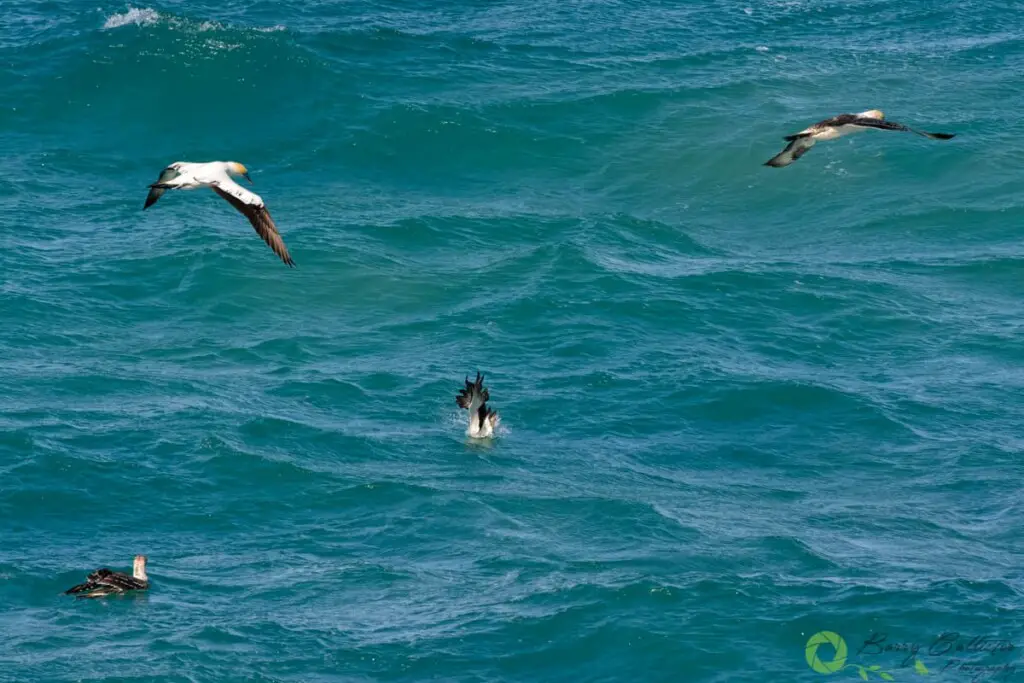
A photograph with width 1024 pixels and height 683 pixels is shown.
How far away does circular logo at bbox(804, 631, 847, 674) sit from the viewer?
31422 mm

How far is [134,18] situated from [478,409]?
2837cm

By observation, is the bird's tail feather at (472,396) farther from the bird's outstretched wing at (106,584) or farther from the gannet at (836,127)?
the bird's outstretched wing at (106,584)

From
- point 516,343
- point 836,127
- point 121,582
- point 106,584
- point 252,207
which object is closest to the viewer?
point 252,207

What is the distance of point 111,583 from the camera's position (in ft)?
106

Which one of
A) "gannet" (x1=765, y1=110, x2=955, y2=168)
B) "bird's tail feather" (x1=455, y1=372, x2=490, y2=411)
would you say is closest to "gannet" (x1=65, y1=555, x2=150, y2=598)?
"bird's tail feather" (x1=455, y1=372, x2=490, y2=411)

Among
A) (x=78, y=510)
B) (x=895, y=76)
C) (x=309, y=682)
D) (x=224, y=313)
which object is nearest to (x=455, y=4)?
(x=895, y=76)

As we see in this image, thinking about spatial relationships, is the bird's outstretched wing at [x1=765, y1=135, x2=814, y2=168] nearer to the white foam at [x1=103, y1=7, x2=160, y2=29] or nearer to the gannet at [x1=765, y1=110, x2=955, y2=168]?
the gannet at [x1=765, y1=110, x2=955, y2=168]

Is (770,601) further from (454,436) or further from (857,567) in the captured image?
(454,436)

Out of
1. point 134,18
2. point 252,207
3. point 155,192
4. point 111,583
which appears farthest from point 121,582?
point 134,18

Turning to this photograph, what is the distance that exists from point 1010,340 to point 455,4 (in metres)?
25.0

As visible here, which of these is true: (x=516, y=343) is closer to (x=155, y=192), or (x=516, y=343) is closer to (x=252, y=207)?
(x=155, y=192)

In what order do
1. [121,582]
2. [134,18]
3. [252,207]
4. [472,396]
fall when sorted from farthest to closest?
[134,18], [472,396], [121,582], [252,207]

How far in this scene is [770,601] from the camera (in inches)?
1309

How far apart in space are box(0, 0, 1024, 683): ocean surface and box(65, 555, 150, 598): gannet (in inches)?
9.5
